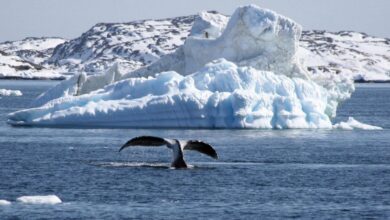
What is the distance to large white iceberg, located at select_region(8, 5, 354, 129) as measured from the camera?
6412cm

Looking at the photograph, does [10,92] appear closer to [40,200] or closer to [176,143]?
[176,143]

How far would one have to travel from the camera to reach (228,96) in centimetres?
6438

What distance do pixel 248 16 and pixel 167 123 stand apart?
1006cm

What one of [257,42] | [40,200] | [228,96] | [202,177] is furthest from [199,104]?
[40,200]

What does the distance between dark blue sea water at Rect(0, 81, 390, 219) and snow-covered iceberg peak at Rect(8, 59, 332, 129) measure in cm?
100

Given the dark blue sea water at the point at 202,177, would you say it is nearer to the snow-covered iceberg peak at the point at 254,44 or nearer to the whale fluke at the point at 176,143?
the whale fluke at the point at 176,143

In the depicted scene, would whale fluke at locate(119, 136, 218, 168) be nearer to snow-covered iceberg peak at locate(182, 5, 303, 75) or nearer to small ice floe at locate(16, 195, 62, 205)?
small ice floe at locate(16, 195, 62, 205)

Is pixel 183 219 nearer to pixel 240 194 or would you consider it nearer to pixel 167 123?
pixel 240 194

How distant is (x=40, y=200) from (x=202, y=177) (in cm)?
943

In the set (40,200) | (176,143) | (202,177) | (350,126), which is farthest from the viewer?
(350,126)

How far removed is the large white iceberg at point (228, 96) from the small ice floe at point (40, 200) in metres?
29.3

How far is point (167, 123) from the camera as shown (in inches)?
2559

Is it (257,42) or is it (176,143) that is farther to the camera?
(257,42)

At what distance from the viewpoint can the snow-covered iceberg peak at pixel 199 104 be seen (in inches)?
2516
